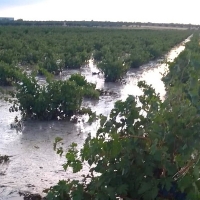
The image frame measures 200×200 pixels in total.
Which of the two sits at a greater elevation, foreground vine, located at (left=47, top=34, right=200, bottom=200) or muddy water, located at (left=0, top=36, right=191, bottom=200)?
foreground vine, located at (left=47, top=34, right=200, bottom=200)

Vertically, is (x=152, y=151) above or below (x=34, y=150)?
above

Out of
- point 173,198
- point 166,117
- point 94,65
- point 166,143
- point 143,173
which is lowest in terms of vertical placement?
point 94,65

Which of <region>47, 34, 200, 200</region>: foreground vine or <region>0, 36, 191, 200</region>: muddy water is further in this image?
<region>0, 36, 191, 200</region>: muddy water

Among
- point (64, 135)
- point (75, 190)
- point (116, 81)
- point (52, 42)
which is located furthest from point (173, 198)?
point (52, 42)

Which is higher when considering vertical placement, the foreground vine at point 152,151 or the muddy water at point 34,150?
the foreground vine at point 152,151

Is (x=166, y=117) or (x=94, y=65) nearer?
(x=166, y=117)

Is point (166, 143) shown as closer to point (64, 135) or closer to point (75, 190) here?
point (75, 190)

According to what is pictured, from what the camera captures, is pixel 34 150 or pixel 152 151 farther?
pixel 34 150

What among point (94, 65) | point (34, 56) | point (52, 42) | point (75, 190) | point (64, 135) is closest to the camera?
point (75, 190)

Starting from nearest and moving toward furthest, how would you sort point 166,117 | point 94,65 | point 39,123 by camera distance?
point 166,117, point 39,123, point 94,65

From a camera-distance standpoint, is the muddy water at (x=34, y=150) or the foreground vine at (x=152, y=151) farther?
the muddy water at (x=34, y=150)

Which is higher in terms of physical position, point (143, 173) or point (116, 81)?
point (143, 173)
